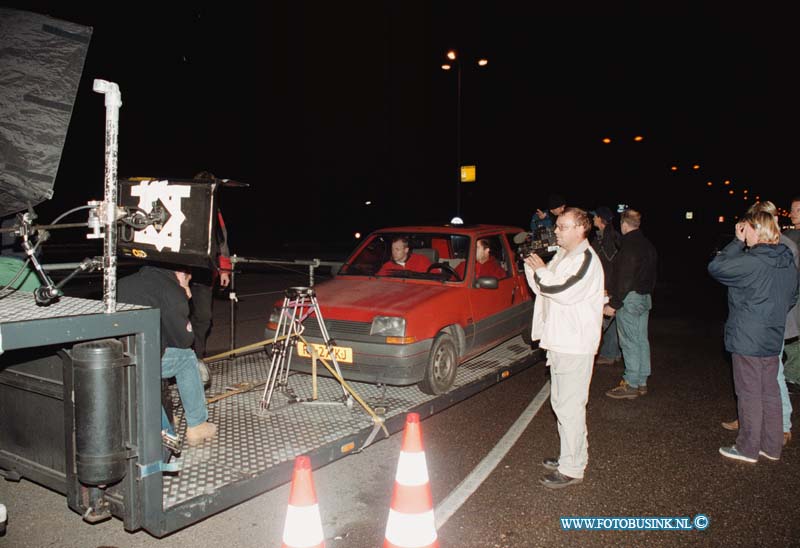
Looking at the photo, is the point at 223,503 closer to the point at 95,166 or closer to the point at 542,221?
the point at 542,221

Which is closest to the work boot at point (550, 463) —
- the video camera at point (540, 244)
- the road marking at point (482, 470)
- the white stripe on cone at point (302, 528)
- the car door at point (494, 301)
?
the road marking at point (482, 470)

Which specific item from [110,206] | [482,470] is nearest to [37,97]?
[110,206]

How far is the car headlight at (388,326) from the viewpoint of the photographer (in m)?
5.39

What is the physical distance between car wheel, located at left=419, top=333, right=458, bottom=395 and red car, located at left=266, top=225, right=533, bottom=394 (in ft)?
0.03

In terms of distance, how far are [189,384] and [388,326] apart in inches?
77.4

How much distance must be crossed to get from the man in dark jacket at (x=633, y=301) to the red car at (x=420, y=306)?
1.40 m

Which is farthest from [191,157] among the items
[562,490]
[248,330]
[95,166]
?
[562,490]

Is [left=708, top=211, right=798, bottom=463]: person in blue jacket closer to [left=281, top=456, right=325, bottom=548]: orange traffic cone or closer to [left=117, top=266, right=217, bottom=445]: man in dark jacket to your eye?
[left=281, top=456, right=325, bottom=548]: orange traffic cone

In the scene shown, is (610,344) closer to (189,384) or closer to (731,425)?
(731,425)

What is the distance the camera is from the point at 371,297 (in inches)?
236

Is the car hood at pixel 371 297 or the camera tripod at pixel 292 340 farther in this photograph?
the car hood at pixel 371 297

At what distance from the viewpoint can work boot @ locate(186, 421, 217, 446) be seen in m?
4.10

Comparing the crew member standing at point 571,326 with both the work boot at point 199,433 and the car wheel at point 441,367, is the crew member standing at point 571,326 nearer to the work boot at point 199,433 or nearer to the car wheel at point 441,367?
the car wheel at point 441,367

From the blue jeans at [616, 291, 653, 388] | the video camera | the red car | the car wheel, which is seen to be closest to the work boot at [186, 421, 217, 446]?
the red car
